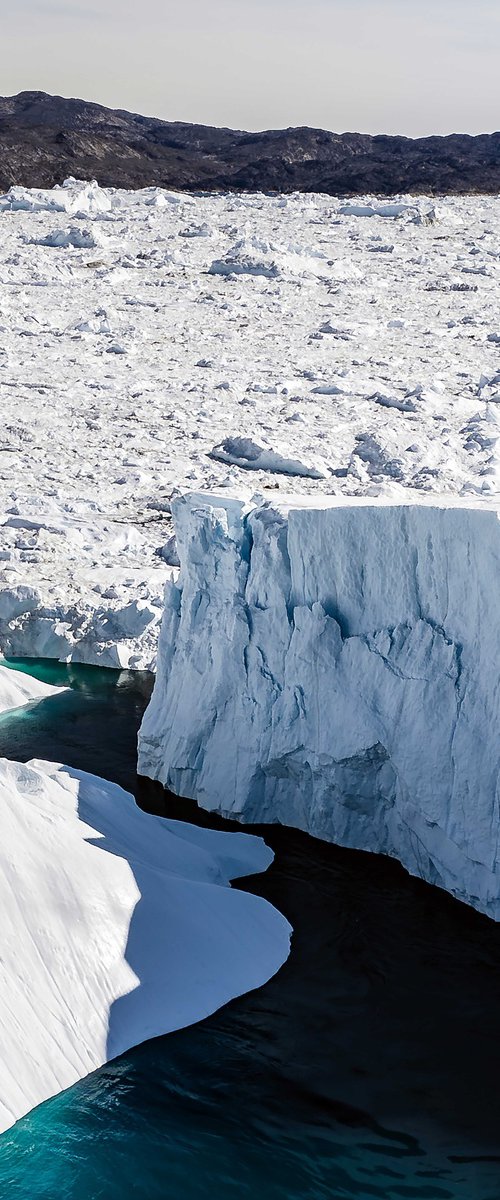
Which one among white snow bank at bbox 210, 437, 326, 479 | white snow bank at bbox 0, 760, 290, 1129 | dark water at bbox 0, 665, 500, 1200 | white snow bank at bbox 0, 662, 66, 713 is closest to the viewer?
dark water at bbox 0, 665, 500, 1200

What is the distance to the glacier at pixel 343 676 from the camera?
30.6 ft

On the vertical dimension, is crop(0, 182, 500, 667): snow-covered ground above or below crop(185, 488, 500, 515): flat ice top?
above

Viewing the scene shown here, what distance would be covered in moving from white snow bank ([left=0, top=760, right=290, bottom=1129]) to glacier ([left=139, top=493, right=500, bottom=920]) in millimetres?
1435

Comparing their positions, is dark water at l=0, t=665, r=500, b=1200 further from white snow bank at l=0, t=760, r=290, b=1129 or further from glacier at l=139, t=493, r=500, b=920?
glacier at l=139, t=493, r=500, b=920

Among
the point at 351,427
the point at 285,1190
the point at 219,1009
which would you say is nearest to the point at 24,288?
Answer: the point at 351,427

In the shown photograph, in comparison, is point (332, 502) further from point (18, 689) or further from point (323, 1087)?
point (323, 1087)

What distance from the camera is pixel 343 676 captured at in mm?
10477

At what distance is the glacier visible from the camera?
9328 mm

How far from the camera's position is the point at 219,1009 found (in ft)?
26.9

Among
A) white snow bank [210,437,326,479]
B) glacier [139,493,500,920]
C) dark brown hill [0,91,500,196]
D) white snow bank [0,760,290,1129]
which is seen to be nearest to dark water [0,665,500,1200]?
white snow bank [0,760,290,1129]

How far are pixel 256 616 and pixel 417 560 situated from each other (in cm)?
187

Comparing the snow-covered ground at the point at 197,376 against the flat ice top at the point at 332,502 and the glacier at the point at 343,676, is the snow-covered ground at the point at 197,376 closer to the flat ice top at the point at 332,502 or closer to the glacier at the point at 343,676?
the flat ice top at the point at 332,502

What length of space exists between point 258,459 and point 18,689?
6.11m

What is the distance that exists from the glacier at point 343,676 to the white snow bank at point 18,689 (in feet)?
7.28
